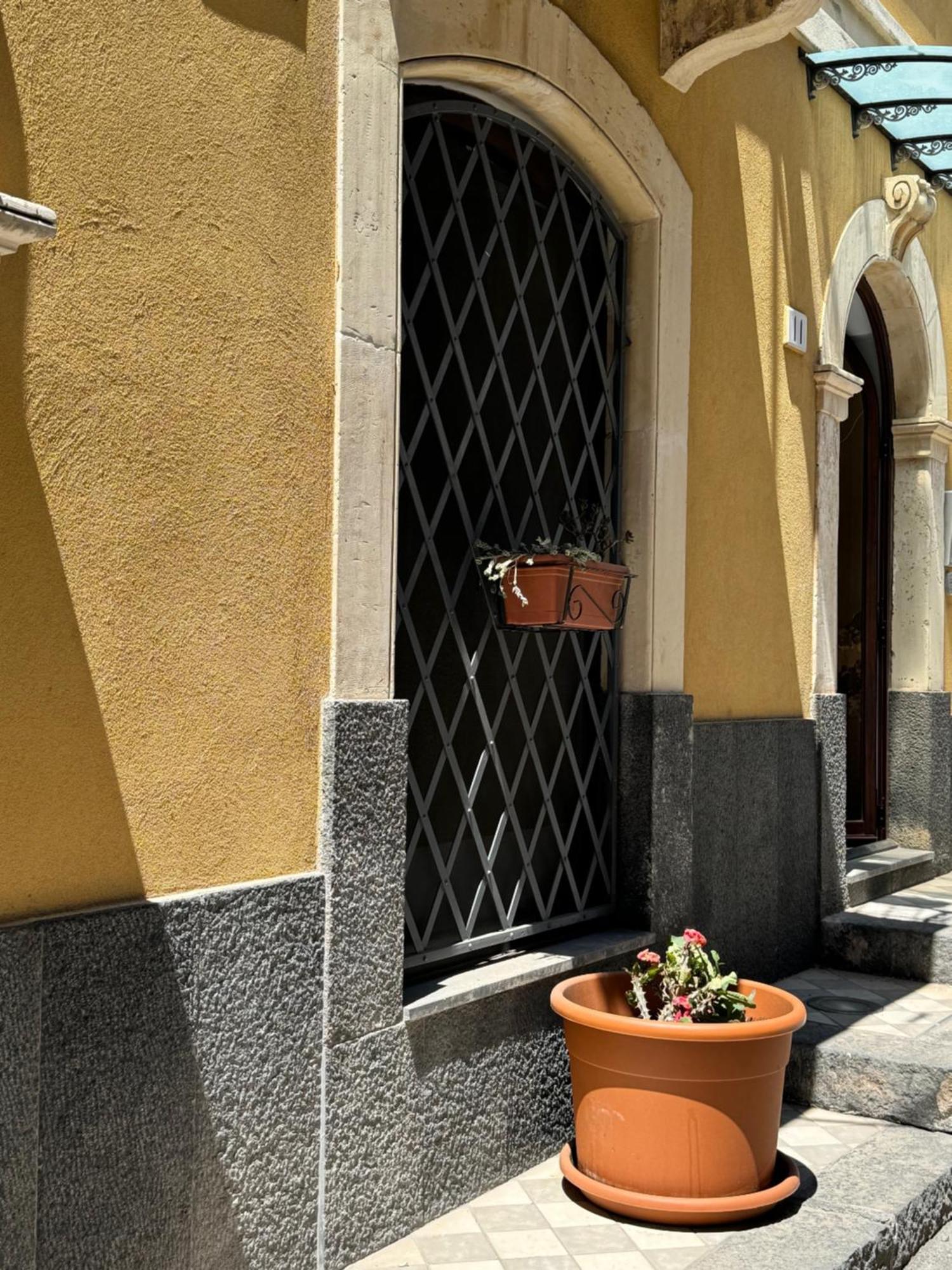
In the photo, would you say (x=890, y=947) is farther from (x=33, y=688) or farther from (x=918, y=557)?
(x=33, y=688)

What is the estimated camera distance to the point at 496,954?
4.17 meters

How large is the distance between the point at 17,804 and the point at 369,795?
1018 millimetres

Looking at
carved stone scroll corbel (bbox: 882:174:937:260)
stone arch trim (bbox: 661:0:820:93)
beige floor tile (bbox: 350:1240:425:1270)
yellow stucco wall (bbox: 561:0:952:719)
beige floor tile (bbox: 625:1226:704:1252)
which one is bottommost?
beige floor tile (bbox: 625:1226:704:1252)

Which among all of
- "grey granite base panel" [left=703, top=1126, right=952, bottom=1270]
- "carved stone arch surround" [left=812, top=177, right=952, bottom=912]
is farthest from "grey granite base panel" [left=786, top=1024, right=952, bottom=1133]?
"carved stone arch surround" [left=812, top=177, right=952, bottom=912]

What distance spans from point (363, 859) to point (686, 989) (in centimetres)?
110

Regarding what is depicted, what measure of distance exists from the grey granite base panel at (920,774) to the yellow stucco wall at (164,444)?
5.28m

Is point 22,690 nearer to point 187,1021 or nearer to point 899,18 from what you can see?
point 187,1021

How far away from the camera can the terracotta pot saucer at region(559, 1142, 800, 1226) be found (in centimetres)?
358

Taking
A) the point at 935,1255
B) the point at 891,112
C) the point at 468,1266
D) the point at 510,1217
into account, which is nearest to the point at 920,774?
the point at 891,112

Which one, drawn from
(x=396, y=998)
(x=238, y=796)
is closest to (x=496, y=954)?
(x=396, y=998)

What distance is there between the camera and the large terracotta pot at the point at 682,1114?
3.60m

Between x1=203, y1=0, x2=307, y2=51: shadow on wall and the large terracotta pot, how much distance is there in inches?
101

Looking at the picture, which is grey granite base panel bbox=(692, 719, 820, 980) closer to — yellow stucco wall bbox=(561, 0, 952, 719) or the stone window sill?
yellow stucco wall bbox=(561, 0, 952, 719)

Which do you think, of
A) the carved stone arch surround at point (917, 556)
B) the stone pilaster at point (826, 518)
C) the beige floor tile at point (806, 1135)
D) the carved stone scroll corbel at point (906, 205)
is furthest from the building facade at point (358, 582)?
the carved stone arch surround at point (917, 556)
